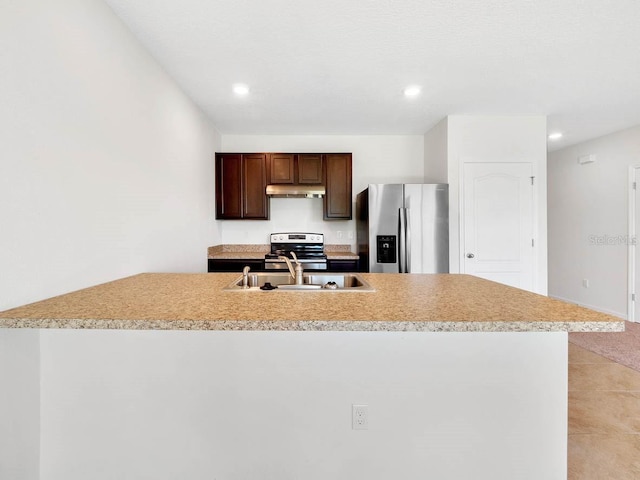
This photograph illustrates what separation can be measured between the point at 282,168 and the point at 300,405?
3.07 metres

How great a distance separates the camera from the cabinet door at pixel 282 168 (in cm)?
398

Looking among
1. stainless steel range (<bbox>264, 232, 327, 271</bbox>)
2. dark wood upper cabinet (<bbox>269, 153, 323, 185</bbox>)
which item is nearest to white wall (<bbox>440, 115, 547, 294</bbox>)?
dark wood upper cabinet (<bbox>269, 153, 323, 185</bbox>)

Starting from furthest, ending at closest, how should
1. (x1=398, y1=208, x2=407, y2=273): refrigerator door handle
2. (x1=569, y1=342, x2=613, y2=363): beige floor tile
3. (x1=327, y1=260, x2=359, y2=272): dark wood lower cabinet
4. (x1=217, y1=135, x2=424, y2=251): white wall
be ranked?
(x1=217, y1=135, x2=424, y2=251): white wall < (x1=327, y1=260, x2=359, y2=272): dark wood lower cabinet < (x1=398, y1=208, x2=407, y2=273): refrigerator door handle < (x1=569, y1=342, x2=613, y2=363): beige floor tile

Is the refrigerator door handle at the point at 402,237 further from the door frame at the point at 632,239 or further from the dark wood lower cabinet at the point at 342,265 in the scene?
the door frame at the point at 632,239

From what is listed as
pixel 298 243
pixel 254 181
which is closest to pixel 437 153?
pixel 298 243

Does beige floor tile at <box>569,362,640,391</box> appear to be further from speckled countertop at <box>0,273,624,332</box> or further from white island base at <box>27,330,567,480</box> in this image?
speckled countertop at <box>0,273,624,332</box>

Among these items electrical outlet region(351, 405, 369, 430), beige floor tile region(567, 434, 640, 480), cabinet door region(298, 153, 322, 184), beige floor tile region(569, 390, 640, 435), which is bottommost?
beige floor tile region(567, 434, 640, 480)

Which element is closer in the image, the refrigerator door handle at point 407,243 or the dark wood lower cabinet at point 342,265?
the refrigerator door handle at point 407,243
